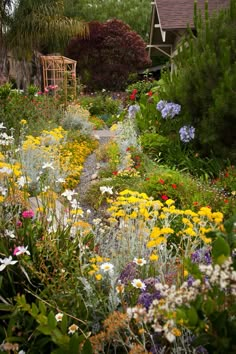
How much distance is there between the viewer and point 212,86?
7238mm

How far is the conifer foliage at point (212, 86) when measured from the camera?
273 inches

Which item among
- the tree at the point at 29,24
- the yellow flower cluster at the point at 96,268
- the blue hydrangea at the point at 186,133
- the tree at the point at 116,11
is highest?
the tree at the point at 116,11

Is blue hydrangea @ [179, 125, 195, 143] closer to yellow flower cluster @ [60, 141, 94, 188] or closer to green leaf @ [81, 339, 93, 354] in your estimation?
yellow flower cluster @ [60, 141, 94, 188]

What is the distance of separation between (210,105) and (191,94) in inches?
19.5

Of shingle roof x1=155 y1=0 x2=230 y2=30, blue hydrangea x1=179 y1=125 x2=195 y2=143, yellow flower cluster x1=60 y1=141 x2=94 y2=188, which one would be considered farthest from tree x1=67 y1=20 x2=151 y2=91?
blue hydrangea x1=179 y1=125 x2=195 y2=143

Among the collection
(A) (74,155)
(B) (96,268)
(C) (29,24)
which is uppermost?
(C) (29,24)

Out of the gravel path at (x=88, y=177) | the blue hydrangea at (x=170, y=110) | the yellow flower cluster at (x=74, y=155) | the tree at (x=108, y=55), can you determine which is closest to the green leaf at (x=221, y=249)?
the gravel path at (x=88, y=177)

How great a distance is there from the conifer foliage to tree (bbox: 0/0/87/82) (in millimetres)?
16191

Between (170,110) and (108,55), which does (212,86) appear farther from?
(108,55)

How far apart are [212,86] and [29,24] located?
679 inches

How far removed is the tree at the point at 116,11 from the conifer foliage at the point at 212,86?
3041cm

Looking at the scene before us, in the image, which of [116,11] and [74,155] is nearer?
[74,155]

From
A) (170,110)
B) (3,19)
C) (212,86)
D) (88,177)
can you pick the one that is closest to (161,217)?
(212,86)

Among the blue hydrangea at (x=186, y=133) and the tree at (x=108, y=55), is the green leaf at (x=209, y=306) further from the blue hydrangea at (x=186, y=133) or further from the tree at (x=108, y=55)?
the tree at (x=108, y=55)
